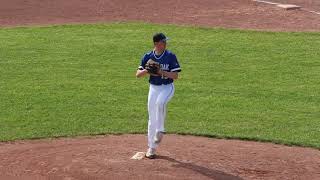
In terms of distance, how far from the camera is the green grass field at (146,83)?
40.6 ft

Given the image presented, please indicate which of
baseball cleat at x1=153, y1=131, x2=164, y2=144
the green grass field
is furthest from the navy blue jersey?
the green grass field

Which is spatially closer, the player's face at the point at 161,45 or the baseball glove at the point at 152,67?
the baseball glove at the point at 152,67

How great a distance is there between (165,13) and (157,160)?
47.8ft

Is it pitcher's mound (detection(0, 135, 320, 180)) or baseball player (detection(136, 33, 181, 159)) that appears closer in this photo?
pitcher's mound (detection(0, 135, 320, 180))

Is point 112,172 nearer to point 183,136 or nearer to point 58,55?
point 183,136

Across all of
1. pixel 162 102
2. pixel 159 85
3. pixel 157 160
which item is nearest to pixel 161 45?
pixel 159 85

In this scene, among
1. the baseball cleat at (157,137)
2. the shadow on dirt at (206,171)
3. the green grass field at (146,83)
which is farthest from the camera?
the green grass field at (146,83)

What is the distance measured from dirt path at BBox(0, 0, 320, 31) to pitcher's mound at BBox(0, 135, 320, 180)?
1150 cm

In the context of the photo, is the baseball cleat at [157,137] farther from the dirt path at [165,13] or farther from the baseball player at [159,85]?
the dirt path at [165,13]

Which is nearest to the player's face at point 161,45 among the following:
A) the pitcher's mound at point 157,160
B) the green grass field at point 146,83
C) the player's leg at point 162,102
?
the player's leg at point 162,102

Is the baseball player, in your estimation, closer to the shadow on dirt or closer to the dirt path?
the shadow on dirt

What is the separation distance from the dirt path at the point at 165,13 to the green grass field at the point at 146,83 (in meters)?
1.04

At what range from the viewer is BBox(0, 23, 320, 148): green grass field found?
487 inches

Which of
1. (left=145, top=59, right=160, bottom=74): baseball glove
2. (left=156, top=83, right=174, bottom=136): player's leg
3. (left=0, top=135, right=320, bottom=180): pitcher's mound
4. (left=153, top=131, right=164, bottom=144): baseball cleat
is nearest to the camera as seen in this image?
(left=0, top=135, right=320, bottom=180): pitcher's mound
